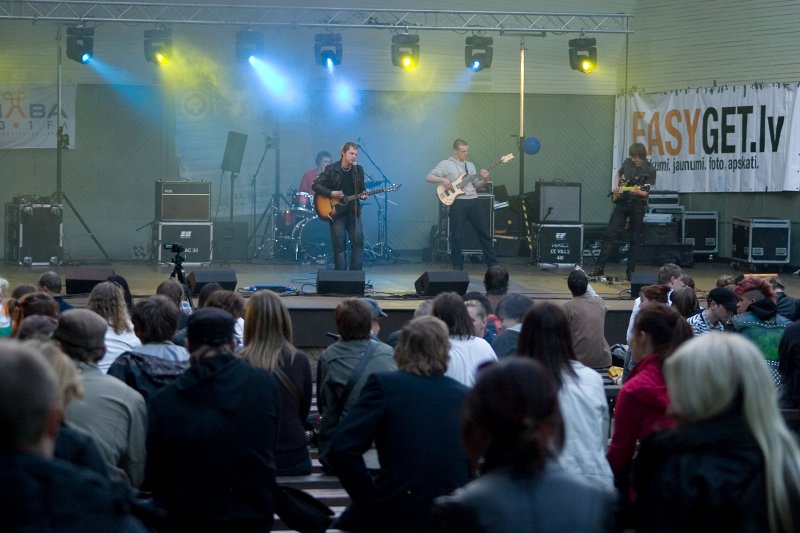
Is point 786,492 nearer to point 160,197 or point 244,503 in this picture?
point 244,503

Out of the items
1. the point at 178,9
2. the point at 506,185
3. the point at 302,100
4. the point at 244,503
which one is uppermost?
the point at 178,9

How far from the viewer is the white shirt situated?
16.0 feet

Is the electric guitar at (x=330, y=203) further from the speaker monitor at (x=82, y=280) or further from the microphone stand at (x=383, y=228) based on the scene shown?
the microphone stand at (x=383, y=228)

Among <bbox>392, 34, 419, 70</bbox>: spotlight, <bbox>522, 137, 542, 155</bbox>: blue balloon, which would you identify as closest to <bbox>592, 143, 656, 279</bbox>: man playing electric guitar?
<bbox>392, 34, 419, 70</bbox>: spotlight

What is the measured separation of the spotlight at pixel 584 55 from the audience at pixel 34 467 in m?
14.7

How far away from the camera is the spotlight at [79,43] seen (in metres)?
15.6

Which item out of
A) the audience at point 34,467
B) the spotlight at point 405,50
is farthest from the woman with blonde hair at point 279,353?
the spotlight at point 405,50

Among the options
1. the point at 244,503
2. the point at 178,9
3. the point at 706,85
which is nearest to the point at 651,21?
the point at 706,85

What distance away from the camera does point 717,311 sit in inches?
277

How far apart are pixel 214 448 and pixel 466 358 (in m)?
1.56

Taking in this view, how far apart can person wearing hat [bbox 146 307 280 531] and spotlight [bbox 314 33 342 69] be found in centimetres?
1264

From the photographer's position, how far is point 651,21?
1811cm

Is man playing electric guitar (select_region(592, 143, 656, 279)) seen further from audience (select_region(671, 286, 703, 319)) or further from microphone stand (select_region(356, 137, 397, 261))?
audience (select_region(671, 286, 703, 319))

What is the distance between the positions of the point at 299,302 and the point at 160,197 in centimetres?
640
